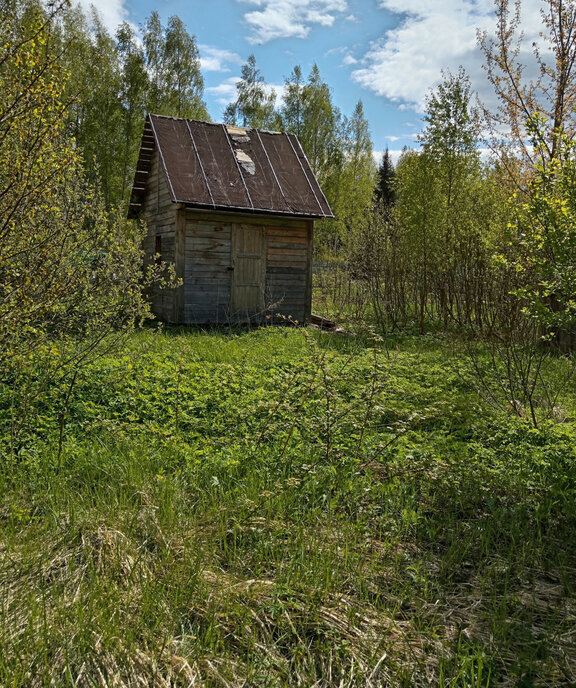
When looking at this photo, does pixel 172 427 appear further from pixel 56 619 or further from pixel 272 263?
pixel 272 263

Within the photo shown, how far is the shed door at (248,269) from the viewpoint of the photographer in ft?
44.4

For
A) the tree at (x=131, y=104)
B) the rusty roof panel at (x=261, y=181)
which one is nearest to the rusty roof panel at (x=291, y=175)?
the rusty roof panel at (x=261, y=181)

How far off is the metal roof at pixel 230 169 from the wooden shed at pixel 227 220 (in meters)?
0.03

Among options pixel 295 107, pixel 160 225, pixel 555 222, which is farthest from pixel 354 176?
pixel 555 222

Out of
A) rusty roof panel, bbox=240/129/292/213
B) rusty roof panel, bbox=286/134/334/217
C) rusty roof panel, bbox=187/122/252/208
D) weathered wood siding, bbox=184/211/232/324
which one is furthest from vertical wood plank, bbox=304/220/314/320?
weathered wood siding, bbox=184/211/232/324

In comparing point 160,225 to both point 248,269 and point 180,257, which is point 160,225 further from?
point 248,269

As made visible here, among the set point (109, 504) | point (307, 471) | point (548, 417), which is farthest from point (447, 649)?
point (548, 417)

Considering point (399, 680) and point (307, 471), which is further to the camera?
point (307, 471)

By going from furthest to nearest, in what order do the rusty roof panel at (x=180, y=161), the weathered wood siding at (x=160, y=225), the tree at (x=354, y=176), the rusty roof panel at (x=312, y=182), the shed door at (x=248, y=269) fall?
the tree at (x=354, y=176) → the rusty roof panel at (x=312, y=182) → the shed door at (x=248, y=269) → the weathered wood siding at (x=160, y=225) → the rusty roof panel at (x=180, y=161)

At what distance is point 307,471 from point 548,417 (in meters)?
3.68

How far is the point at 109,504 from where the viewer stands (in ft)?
11.6

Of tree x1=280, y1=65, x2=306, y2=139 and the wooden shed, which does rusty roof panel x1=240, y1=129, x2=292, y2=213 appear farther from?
tree x1=280, y1=65, x2=306, y2=139

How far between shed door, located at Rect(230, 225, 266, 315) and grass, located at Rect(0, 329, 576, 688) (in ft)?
26.3

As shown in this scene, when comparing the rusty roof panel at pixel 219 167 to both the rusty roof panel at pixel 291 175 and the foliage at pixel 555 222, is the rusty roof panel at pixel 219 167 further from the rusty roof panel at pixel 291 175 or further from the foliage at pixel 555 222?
the foliage at pixel 555 222
